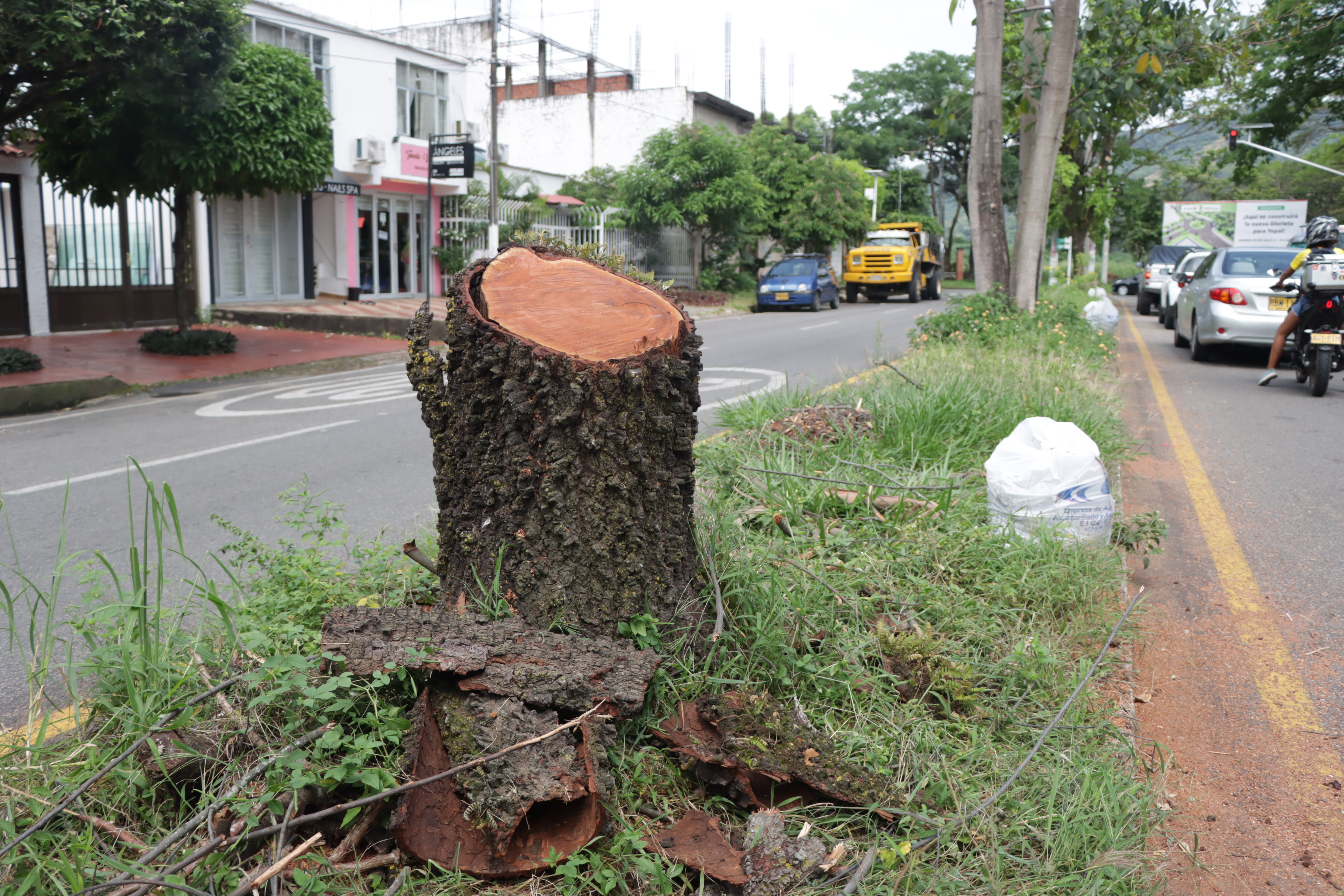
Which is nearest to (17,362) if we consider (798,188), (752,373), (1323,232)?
(752,373)

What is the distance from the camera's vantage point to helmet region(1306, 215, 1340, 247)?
400 inches

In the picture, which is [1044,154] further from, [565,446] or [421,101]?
[421,101]

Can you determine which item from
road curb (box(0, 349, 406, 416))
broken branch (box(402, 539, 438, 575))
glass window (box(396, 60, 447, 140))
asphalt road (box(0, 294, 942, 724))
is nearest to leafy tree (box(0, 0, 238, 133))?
road curb (box(0, 349, 406, 416))

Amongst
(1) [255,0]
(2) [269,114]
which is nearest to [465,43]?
(1) [255,0]

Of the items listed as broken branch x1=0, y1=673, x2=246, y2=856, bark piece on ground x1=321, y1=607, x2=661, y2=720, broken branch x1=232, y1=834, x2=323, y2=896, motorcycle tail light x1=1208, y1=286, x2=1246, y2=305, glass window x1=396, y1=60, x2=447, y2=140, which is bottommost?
broken branch x1=232, y1=834, x2=323, y2=896

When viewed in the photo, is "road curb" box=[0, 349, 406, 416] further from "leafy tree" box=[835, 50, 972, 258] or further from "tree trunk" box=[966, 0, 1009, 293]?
"leafy tree" box=[835, 50, 972, 258]

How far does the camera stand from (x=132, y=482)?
655cm

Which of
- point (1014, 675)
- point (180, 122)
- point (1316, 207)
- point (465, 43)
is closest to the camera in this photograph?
point (1014, 675)

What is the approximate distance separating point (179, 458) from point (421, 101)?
2060 centimetres

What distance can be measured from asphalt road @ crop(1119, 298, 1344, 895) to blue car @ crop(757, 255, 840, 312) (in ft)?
64.3

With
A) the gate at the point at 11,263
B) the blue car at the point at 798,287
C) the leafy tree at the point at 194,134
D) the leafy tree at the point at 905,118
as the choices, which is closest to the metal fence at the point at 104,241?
the gate at the point at 11,263

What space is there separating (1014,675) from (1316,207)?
59.8 metres

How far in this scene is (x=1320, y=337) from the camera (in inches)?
408

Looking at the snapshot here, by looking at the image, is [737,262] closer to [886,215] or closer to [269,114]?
[269,114]
